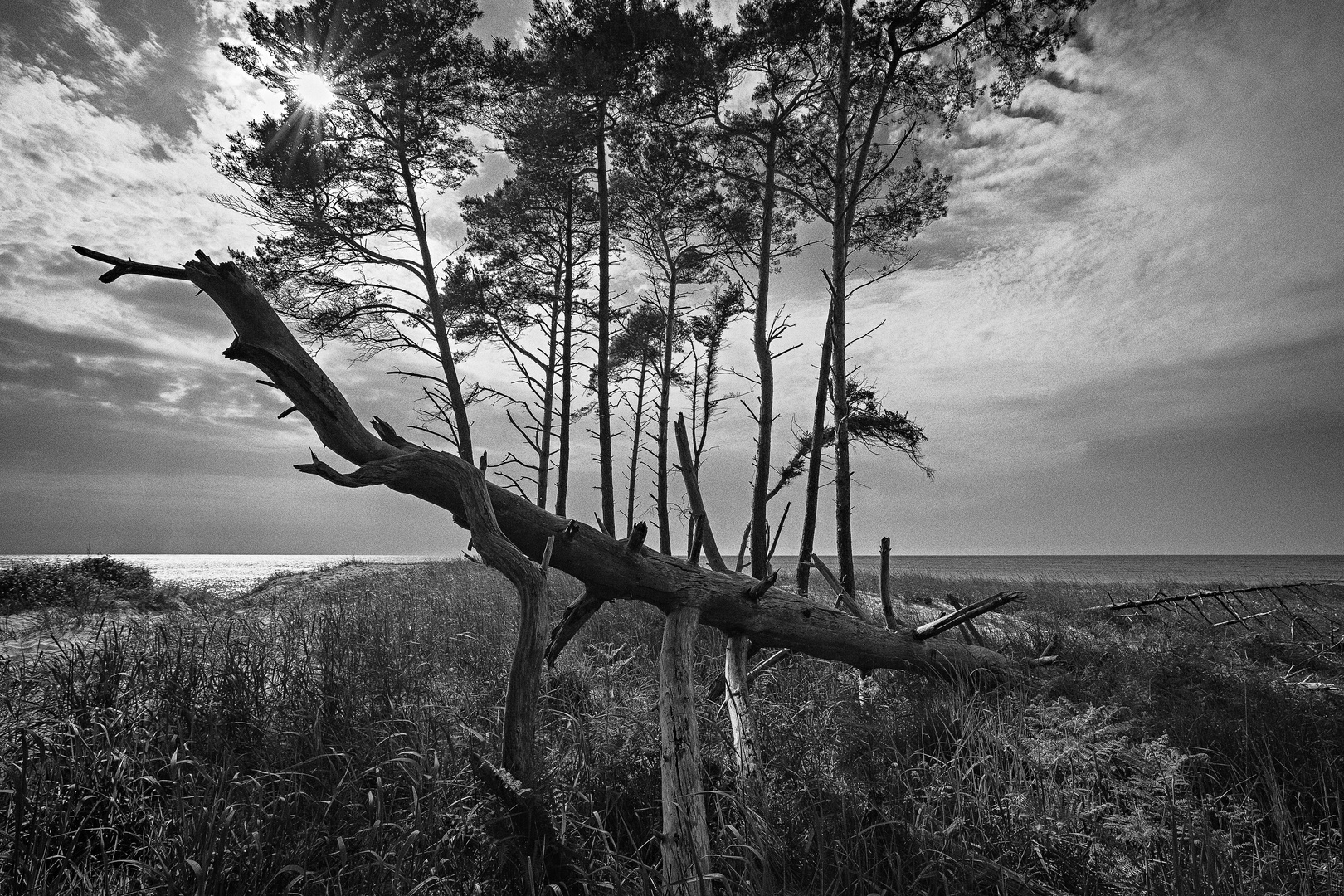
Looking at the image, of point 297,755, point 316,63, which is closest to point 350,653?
point 297,755

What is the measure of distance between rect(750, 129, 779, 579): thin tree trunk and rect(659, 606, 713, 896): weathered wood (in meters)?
5.14

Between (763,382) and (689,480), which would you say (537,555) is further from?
(763,382)

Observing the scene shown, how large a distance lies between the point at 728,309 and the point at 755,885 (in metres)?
14.9

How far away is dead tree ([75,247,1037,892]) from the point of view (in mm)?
2961

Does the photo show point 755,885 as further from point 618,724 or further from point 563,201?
point 563,201

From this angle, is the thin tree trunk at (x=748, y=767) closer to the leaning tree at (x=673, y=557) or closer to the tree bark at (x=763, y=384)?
the leaning tree at (x=673, y=557)

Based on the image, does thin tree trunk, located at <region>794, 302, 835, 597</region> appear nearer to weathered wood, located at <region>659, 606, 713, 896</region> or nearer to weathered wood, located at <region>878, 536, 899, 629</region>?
weathered wood, located at <region>878, 536, 899, 629</region>

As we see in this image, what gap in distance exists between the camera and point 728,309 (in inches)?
633

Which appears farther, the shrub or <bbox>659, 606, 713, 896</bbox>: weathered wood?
the shrub

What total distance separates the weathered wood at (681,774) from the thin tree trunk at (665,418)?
10.3 meters

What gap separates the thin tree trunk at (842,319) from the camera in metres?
8.03

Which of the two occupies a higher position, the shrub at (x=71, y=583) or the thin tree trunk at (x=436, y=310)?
the thin tree trunk at (x=436, y=310)

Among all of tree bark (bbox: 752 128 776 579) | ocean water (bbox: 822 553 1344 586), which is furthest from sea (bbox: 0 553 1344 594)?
tree bark (bbox: 752 128 776 579)

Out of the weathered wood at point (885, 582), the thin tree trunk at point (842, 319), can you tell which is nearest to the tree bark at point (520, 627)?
the weathered wood at point (885, 582)
